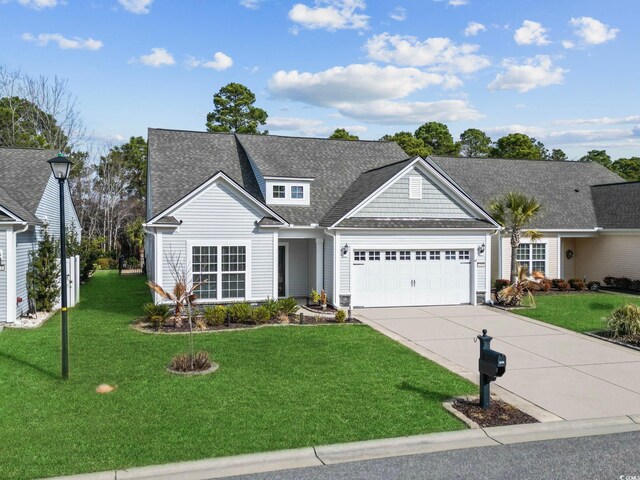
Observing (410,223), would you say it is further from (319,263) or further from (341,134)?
(341,134)

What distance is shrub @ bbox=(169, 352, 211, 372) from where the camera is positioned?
1027cm

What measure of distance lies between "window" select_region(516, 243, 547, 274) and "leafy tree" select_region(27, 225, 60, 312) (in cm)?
1908

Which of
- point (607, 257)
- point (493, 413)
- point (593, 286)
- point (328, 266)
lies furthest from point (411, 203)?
point (493, 413)

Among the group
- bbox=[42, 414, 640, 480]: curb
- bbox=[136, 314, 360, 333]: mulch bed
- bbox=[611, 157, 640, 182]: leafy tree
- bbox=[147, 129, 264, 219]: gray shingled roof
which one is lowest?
bbox=[42, 414, 640, 480]: curb

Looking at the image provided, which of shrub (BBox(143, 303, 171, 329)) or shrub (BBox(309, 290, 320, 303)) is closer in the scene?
shrub (BBox(143, 303, 171, 329))

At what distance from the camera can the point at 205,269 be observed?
17328 millimetres

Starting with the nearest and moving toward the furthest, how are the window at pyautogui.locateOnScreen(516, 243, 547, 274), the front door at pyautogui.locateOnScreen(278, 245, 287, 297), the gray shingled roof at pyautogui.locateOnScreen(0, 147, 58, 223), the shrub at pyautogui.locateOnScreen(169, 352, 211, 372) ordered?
the shrub at pyautogui.locateOnScreen(169, 352, 211, 372) → the gray shingled roof at pyautogui.locateOnScreen(0, 147, 58, 223) → the front door at pyautogui.locateOnScreen(278, 245, 287, 297) → the window at pyautogui.locateOnScreen(516, 243, 547, 274)

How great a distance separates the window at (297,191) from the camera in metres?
20.6

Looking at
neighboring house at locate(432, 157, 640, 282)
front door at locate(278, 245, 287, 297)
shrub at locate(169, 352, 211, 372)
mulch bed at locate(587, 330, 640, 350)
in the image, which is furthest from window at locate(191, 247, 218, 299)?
mulch bed at locate(587, 330, 640, 350)

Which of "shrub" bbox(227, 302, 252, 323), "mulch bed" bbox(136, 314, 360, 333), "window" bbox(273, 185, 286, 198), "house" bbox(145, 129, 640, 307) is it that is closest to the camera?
"mulch bed" bbox(136, 314, 360, 333)

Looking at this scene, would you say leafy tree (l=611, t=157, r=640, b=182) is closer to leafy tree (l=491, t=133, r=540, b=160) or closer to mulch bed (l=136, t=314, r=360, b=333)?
leafy tree (l=491, t=133, r=540, b=160)

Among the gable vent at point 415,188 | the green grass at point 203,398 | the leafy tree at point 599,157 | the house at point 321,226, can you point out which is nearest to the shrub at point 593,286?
the house at point 321,226

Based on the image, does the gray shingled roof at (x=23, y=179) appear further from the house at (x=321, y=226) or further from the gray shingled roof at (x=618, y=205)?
the gray shingled roof at (x=618, y=205)

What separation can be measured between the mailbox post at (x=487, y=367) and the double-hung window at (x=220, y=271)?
34.7ft
